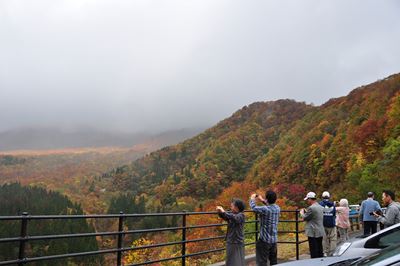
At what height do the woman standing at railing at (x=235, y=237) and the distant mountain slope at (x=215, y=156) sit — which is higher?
the distant mountain slope at (x=215, y=156)

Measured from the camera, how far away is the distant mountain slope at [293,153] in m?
50.3

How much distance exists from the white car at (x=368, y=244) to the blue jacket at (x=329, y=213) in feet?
12.7

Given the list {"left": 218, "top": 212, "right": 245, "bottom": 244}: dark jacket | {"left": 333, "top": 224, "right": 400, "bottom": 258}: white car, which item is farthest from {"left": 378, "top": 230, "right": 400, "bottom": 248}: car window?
{"left": 218, "top": 212, "right": 245, "bottom": 244}: dark jacket

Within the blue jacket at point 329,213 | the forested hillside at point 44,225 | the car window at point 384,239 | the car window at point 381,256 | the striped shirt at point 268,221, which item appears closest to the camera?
the car window at point 381,256

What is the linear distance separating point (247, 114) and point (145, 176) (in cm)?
4247

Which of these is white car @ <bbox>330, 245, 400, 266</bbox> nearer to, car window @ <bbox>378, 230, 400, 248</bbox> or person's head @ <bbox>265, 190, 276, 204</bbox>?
car window @ <bbox>378, 230, 400, 248</bbox>

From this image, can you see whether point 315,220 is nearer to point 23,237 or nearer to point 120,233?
point 120,233

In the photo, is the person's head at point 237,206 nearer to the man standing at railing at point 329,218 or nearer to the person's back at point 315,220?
the person's back at point 315,220

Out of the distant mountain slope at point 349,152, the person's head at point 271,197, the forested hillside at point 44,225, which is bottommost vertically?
the forested hillside at point 44,225

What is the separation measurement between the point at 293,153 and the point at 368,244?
69.2 m

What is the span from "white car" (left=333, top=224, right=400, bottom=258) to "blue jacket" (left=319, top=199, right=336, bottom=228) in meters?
3.88

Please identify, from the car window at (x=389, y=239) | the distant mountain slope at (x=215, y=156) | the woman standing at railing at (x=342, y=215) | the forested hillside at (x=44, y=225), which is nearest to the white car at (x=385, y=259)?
the car window at (x=389, y=239)

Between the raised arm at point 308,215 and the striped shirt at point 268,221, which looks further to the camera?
the raised arm at point 308,215

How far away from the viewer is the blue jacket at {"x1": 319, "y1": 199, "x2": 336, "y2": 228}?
994 cm
